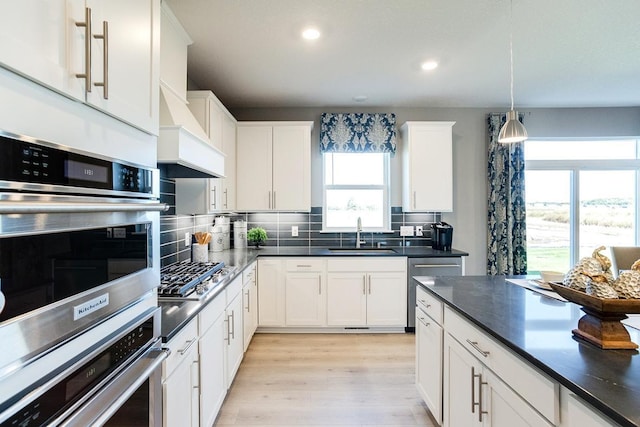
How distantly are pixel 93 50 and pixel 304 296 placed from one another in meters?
2.95

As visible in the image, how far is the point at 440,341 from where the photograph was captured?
1.79 metres

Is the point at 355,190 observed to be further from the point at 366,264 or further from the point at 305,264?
the point at 305,264

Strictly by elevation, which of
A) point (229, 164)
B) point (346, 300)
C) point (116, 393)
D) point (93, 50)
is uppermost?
point (229, 164)

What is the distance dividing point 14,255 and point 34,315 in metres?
0.13

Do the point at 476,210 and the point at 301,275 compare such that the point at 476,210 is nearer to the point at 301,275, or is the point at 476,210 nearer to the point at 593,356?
the point at 301,275

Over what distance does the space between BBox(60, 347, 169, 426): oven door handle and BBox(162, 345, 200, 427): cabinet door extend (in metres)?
0.25

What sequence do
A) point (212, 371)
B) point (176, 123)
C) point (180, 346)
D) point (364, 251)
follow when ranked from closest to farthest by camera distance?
point (180, 346) < point (176, 123) < point (212, 371) < point (364, 251)

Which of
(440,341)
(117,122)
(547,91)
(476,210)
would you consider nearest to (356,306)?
(440,341)

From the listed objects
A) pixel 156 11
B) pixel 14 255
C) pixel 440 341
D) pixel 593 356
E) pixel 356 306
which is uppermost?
pixel 156 11

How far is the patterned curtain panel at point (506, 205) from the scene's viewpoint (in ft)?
12.8

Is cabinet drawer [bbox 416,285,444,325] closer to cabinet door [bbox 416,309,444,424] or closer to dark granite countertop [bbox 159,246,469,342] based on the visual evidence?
cabinet door [bbox 416,309,444,424]

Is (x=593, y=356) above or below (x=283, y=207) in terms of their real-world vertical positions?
below

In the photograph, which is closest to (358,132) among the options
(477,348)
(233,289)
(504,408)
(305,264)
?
(305,264)

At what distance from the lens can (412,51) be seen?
2.61 metres
